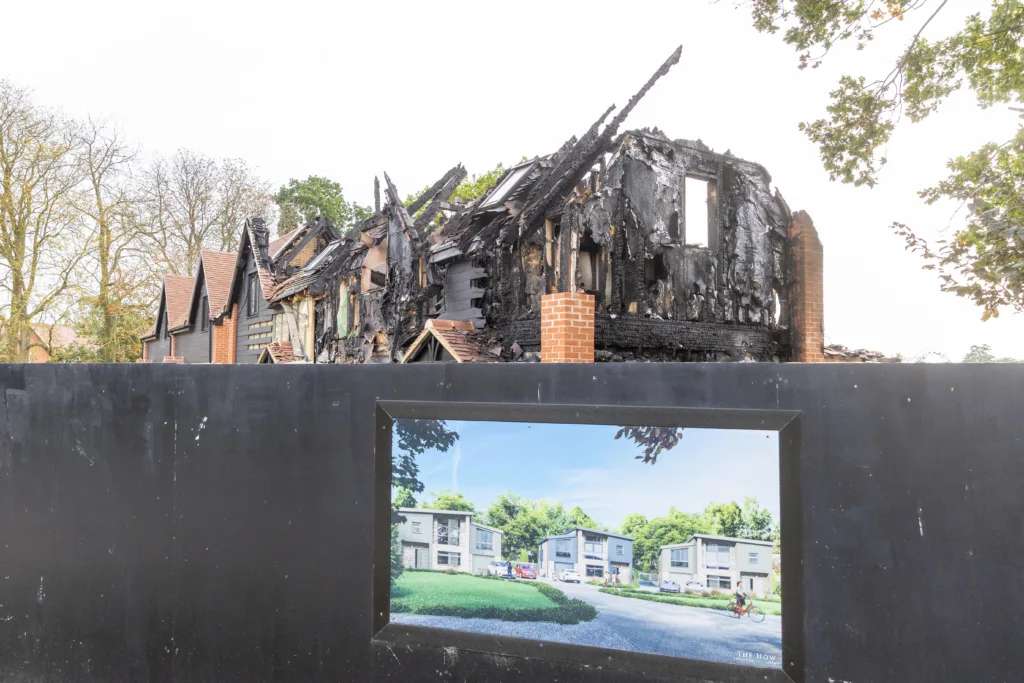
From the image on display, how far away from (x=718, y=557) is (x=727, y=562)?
5 centimetres

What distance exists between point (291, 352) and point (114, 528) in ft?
63.9

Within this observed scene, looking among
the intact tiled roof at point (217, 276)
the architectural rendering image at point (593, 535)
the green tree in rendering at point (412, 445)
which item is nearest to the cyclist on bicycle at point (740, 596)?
the architectural rendering image at point (593, 535)

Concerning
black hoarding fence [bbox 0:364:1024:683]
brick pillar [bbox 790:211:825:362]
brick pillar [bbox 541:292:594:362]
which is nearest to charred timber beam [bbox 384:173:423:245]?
brick pillar [bbox 541:292:594:362]

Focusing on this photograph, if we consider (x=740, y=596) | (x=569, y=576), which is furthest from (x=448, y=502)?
(x=740, y=596)

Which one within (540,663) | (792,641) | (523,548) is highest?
(523,548)

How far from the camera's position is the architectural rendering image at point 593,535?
345cm

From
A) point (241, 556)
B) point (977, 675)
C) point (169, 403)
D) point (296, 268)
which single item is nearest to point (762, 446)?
point (977, 675)

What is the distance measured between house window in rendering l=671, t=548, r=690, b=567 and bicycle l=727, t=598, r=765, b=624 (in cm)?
27

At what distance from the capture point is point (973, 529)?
3.21 metres

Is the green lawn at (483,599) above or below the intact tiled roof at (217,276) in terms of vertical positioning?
below

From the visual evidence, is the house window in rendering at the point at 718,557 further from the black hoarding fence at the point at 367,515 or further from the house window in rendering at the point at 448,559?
the house window in rendering at the point at 448,559

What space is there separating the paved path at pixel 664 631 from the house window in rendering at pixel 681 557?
0.67 ft

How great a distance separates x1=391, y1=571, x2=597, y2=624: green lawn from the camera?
12.4 ft

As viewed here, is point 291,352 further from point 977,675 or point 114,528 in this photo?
point 977,675
